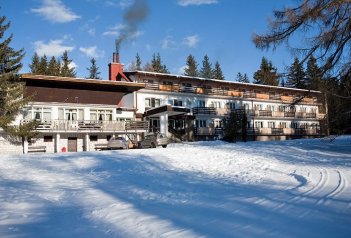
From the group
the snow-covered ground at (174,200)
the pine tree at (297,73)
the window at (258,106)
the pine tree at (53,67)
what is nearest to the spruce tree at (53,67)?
the pine tree at (53,67)

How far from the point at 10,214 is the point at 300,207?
254 inches

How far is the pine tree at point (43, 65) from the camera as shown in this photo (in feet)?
191

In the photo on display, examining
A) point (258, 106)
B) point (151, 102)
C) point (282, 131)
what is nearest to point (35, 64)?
point (151, 102)

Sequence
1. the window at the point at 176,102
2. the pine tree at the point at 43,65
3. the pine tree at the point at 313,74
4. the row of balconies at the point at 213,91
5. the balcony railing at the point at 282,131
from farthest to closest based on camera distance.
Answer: the pine tree at the point at 43,65, the balcony railing at the point at 282,131, the window at the point at 176,102, the row of balconies at the point at 213,91, the pine tree at the point at 313,74

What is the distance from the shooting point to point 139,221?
6.96m

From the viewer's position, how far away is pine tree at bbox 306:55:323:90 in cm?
1307

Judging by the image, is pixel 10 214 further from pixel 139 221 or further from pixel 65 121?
pixel 65 121

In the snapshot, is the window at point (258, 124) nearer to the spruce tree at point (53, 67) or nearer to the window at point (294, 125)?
the window at point (294, 125)

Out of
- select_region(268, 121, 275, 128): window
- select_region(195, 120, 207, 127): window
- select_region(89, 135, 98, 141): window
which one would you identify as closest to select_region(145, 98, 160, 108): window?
select_region(195, 120, 207, 127): window

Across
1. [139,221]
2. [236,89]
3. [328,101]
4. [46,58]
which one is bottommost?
[139,221]

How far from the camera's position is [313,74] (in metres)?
13.4

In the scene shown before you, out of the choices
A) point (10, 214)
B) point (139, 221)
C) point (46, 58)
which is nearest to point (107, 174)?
point (10, 214)

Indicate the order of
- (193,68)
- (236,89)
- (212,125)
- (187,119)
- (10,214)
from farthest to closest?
1. (193,68)
2. (236,89)
3. (212,125)
4. (187,119)
5. (10,214)

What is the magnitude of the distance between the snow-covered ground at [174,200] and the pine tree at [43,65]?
4503cm
